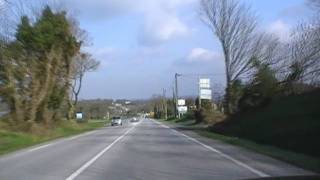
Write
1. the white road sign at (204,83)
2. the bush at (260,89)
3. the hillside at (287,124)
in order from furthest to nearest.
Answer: the white road sign at (204,83) → the bush at (260,89) → the hillside at (287,124)

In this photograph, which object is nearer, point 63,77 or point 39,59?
point 39,59


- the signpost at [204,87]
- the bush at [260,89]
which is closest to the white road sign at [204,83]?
the signpost at [204,87]

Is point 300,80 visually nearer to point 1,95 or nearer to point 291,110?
point 291,110

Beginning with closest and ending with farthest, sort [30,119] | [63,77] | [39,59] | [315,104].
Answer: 1. [315,104]
2. [30,119]
3. [39,59]
4. [63,77]

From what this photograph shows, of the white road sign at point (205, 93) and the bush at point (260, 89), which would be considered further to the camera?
the white road sign at point (205, 93)

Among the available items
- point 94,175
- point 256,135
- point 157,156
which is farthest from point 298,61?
point 94,175

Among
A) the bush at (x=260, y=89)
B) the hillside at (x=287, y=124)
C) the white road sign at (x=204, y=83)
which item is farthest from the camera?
the white road sign at (x=204, y=83)

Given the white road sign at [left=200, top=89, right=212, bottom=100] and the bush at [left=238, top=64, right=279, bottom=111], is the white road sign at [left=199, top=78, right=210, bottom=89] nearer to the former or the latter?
the white road sign at [left=200, top=89, right=212, bottom=100]

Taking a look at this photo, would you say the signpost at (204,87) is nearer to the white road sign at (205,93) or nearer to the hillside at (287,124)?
the white road sign at (205,93)

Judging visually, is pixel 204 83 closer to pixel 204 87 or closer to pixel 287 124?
pixel 204 87

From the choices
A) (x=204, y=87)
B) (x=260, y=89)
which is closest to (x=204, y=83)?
(x=204, y=87)

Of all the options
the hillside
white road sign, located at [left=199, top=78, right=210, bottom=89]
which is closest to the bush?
the hillside

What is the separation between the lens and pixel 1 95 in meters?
55.0

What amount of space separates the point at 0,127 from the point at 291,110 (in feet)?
74.4
